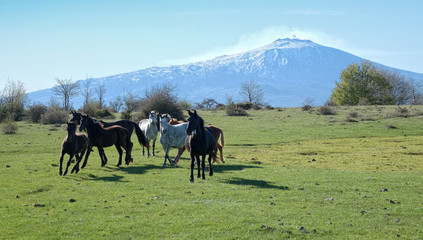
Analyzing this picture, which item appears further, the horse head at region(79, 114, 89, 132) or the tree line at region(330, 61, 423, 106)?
the tree line at region(330, 61, 423, 106)

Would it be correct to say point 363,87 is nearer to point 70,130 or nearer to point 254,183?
point 254,183

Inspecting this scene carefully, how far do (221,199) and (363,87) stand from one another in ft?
255

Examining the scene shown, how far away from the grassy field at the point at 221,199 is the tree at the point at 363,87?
197 feet

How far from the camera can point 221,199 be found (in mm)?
12750

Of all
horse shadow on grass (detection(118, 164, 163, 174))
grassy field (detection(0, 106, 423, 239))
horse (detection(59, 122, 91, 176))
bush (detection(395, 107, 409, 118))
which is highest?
bush (detection(395, 107, 409, 118))

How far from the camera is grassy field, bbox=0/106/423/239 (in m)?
9.84

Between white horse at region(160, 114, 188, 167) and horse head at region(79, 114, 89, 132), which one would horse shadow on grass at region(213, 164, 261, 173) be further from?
horse head at region(79, 114, 89, 132)

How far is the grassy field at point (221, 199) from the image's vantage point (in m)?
9.84

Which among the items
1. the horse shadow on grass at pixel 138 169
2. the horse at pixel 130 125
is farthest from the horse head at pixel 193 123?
the horse at pixel 130 125

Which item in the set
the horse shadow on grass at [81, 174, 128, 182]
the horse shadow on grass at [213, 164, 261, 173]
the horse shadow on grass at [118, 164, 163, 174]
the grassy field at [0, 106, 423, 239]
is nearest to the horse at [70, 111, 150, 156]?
the grassy field at [0, 106, 423, 239]

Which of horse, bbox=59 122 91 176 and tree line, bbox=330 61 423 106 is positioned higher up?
tree line, bbox=330 61 423 106

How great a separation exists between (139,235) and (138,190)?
4845mm

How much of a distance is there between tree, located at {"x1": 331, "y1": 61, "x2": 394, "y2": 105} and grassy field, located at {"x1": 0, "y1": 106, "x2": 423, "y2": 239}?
2358 inches

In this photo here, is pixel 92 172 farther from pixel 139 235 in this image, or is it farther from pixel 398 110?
pixel 398 110
